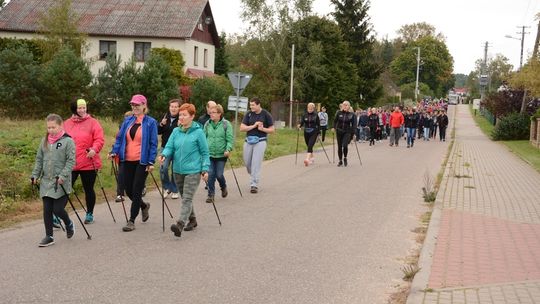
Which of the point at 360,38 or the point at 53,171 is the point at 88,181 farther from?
the point at 360,38

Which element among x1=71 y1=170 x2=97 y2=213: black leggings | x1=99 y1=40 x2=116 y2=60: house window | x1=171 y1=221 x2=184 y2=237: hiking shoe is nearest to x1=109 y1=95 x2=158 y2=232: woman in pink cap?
x1=71 y1=170 x2=97 y2=213: black leggings

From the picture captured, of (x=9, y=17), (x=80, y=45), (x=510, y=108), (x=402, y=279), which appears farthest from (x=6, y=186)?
(x=9, y=17)

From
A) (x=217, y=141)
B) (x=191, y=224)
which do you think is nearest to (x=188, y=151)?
(x=191, y=224)

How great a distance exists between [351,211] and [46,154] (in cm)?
493

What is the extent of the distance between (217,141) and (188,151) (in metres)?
2.83

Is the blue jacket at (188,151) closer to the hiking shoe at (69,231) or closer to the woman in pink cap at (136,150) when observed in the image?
the woman in pink cap at (136,150)

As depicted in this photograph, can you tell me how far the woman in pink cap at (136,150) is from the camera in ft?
26.9

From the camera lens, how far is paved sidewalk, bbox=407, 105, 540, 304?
5.68 m

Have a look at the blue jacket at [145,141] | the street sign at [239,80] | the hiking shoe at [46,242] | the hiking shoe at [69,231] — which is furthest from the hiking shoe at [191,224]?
the street sign at [239,80]

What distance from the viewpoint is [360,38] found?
54.6 m

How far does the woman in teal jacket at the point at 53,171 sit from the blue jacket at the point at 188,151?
1214 millimetres

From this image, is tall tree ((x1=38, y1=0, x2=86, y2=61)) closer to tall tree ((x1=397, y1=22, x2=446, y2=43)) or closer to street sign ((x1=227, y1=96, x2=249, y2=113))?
street sign ((x1=227, y1=96, x2=249, y2=113))

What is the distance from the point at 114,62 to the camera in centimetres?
3030

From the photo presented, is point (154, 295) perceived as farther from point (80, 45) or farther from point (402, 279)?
point (80, 45)
